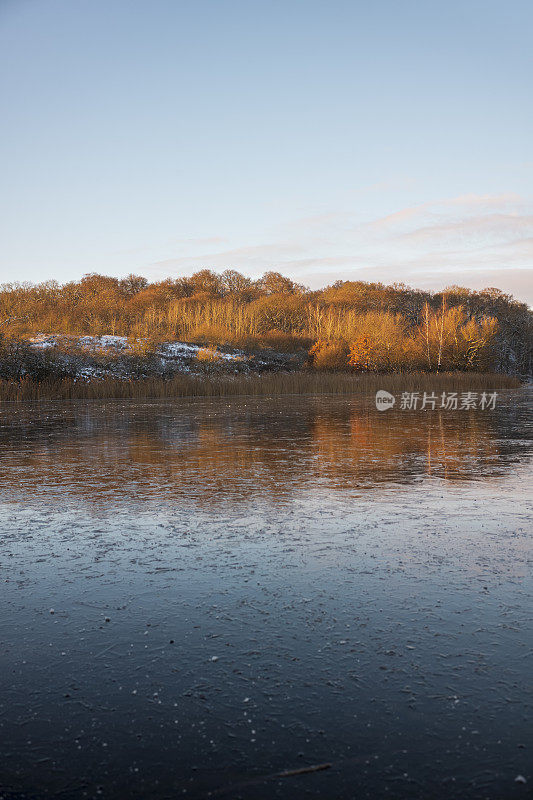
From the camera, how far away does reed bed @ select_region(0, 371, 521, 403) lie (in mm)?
26875

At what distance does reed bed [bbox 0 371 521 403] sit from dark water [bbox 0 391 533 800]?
2059 cm

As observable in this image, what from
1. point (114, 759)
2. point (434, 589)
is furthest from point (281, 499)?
point (114, 759)

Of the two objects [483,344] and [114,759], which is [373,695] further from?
[483,344]

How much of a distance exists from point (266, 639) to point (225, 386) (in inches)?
1078

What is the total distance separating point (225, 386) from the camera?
99.3 ft

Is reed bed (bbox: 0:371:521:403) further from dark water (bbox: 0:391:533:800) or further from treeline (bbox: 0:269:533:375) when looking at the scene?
dark water (bbox: 0:391:533:800)

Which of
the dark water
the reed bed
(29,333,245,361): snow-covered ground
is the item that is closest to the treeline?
(29,333,245,361): snow-covered ground

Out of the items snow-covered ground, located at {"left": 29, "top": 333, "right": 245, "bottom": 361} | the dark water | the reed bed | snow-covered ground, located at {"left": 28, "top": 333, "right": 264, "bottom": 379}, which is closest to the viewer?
the dark water

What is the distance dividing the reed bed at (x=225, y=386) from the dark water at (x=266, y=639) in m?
20.6

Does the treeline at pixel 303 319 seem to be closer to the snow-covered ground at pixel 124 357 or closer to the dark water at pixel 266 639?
the snow-covered ground at pixel 124 357

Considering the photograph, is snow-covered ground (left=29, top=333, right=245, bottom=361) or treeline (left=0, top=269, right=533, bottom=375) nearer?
snow-covered ground (left=29, top=333, right=245, bottom=361)

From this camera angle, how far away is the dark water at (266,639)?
207cm

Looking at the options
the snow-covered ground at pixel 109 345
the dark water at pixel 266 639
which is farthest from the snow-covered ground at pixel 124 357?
the dark water at pixel 266 639

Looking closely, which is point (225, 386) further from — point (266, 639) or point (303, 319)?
point (303, 319)
